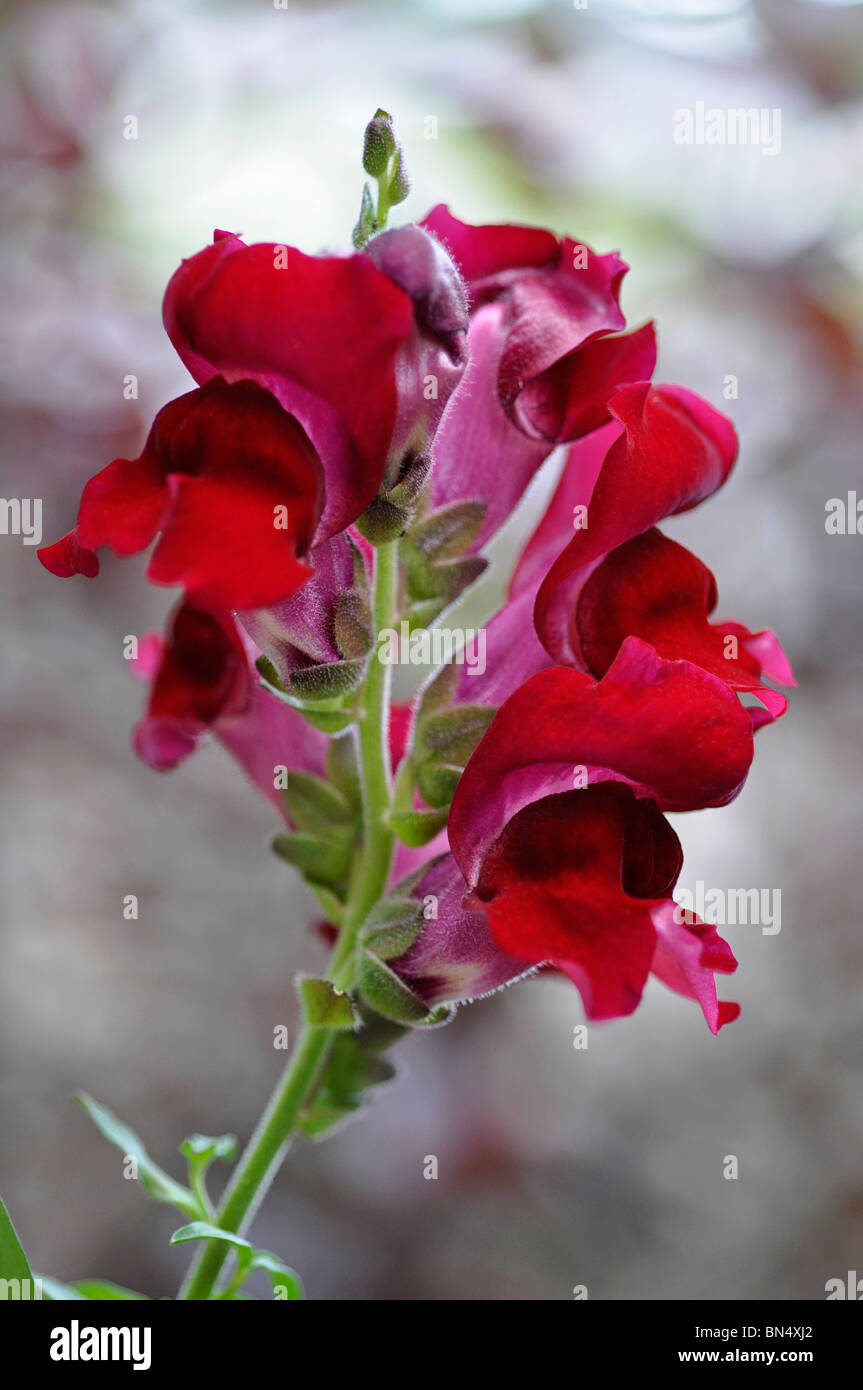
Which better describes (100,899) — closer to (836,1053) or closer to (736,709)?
(836,1053)

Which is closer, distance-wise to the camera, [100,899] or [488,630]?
[488,630]

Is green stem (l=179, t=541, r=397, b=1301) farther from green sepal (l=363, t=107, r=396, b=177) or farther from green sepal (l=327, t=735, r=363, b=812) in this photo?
green sepal (l=363, t=107, r=396, b=177)

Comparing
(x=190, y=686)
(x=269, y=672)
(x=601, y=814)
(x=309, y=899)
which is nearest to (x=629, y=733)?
(x=601, y=814)

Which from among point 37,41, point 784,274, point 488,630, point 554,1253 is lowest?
point 554,1253

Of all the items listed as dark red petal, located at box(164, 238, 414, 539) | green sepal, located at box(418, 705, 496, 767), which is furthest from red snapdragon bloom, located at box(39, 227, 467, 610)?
green sepal, located at box(418, 705, 496, 767)

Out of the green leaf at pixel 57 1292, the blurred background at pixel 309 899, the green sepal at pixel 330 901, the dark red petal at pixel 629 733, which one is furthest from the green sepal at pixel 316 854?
the blurred background at pixel 309 899

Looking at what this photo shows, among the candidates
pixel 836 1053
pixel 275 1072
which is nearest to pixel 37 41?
pixel 275 1072

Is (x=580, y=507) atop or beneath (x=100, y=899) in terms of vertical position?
atop
